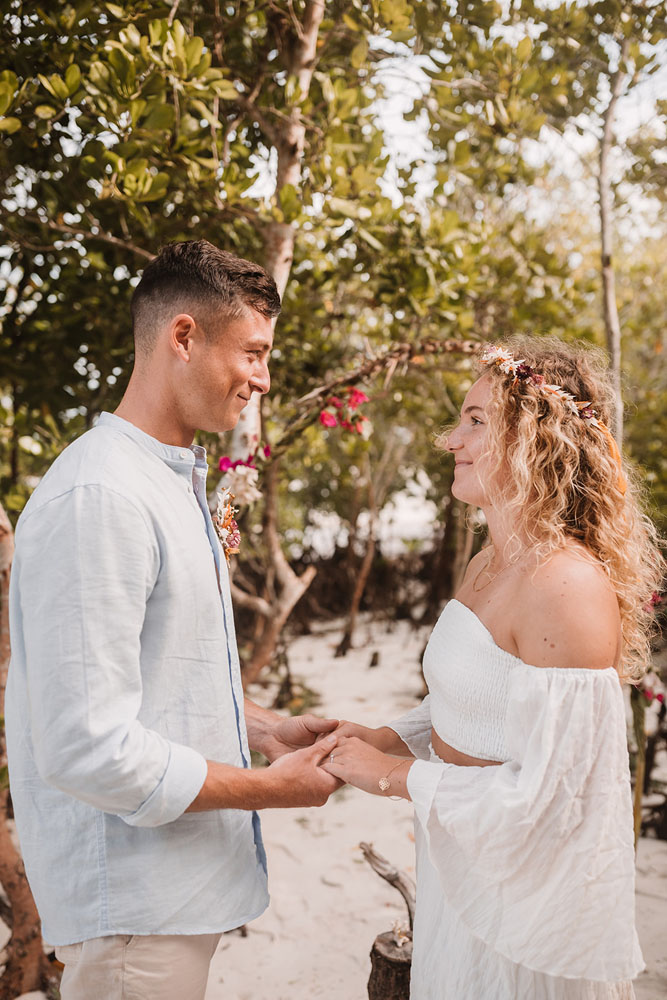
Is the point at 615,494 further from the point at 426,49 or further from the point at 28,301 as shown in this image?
the point at 28,301

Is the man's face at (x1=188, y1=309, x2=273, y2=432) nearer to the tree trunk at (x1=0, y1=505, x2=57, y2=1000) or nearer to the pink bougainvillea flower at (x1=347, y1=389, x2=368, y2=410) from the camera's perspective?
the tree trunk at (x1=0, y1=505, x2=57, y2=1000)

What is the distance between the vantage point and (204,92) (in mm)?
2881

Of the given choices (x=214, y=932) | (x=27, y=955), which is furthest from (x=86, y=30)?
(x=27, y=955)

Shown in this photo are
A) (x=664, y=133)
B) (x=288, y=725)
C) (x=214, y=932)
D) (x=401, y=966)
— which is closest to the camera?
(x=214, y=932)

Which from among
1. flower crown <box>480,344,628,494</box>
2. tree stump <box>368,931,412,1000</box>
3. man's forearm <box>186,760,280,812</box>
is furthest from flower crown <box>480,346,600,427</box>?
tree stump <box>368,931,412,1000</box>

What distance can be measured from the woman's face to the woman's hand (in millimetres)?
673

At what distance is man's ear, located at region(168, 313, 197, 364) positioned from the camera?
1.70 metres

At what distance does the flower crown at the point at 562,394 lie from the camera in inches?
75.6

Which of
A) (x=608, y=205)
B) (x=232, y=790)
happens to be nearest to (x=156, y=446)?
(x=232, y=790)

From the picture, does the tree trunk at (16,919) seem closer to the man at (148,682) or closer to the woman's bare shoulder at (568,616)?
the man at (148,682)

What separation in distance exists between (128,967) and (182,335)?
51.2 inches

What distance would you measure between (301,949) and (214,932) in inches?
90.0

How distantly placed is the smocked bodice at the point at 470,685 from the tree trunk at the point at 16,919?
1.62 meters

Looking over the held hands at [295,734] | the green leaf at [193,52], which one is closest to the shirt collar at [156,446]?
the held hands at [295,734]
